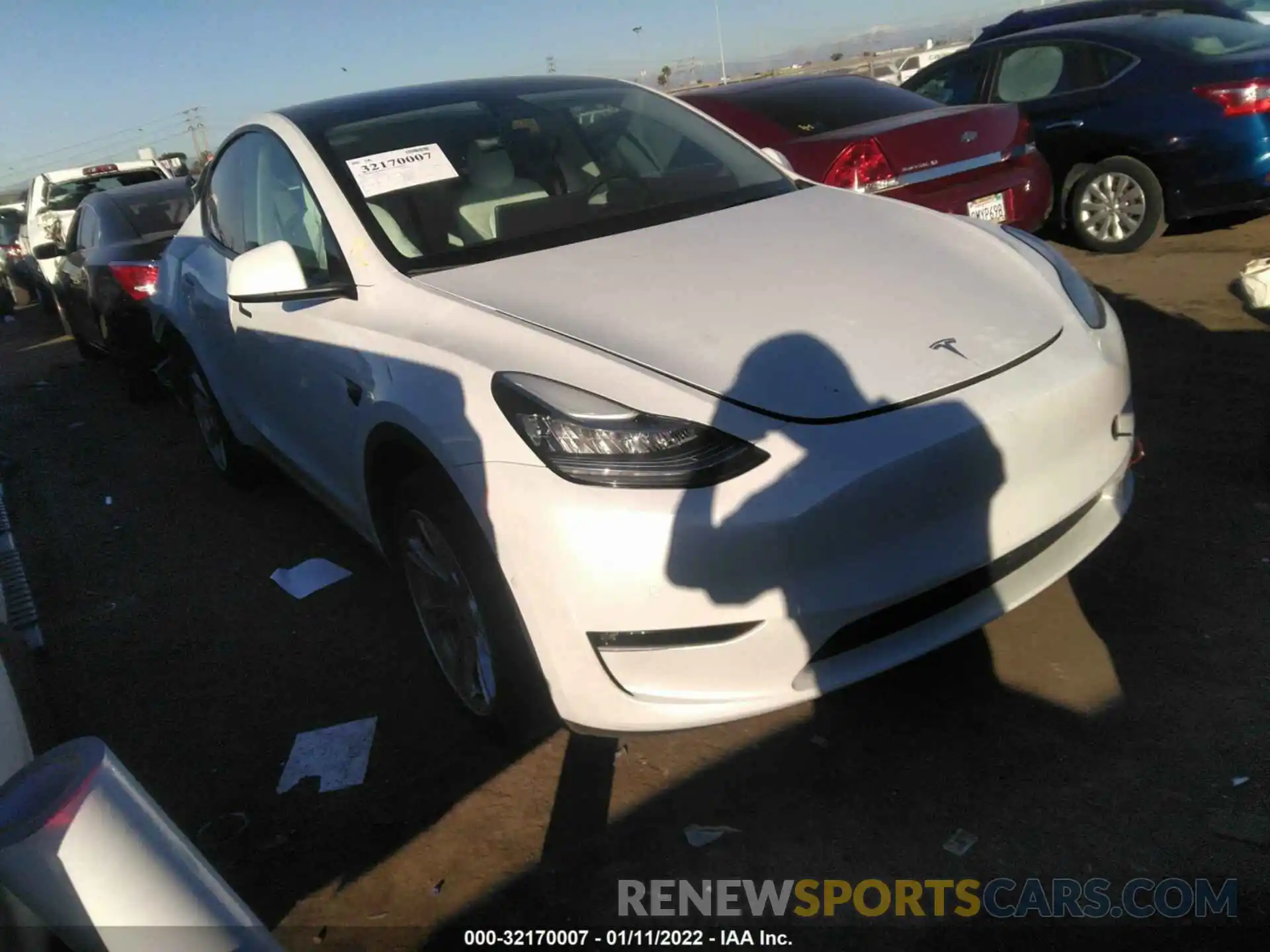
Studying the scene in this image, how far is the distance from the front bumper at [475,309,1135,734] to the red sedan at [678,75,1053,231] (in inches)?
126

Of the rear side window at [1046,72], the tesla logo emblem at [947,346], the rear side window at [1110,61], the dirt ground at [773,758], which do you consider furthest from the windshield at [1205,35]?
the tesla logo emblem at [947,346]

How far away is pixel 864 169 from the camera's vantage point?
206 inches

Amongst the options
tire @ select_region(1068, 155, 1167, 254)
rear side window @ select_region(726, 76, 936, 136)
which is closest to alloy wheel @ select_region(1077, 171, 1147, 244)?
tire @ select_region(1068, 155, 1167, 254)

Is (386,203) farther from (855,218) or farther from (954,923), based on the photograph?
(954,923)

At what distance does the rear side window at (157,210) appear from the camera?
757 centimetres

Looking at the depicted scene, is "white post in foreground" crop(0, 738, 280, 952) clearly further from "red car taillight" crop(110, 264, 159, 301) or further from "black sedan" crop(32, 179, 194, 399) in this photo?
"red car taillight" crop(110, 264, 159, 301)

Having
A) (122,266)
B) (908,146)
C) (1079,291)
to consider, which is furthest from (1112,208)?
(122,266)

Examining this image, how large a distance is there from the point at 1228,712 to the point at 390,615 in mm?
2674

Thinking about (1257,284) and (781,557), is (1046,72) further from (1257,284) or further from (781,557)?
(781,557)

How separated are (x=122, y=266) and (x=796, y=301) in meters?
5.73

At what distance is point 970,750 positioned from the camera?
2570 millimetres

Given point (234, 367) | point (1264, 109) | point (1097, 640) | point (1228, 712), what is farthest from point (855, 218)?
point (1264, 109)

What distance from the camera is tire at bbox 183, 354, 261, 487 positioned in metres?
4.74

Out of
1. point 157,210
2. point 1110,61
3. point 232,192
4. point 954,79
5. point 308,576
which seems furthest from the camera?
point 954,79
